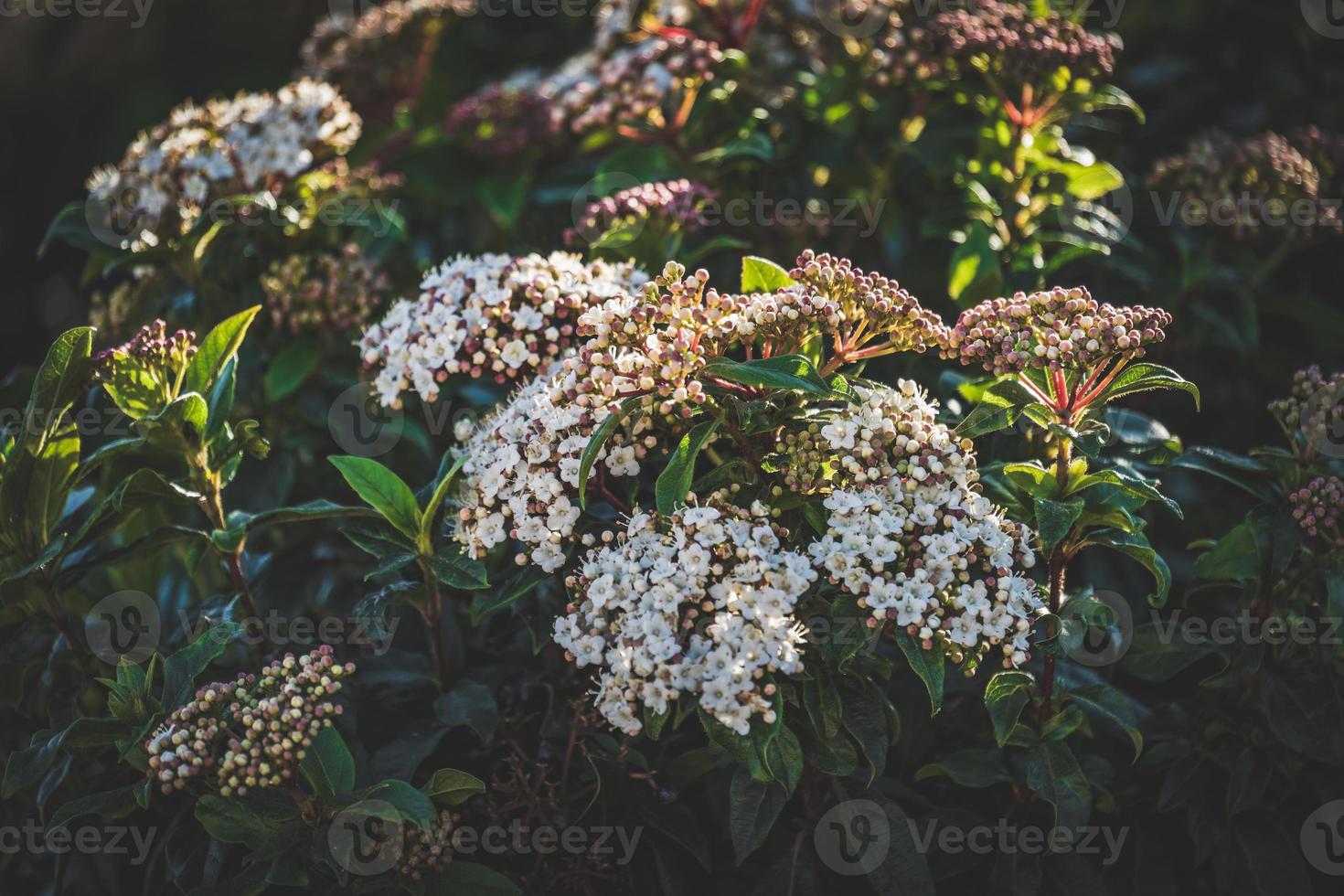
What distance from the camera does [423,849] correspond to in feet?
6.64

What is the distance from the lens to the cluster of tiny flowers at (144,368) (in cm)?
217

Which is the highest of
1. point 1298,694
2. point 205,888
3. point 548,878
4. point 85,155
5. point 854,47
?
point 854,47

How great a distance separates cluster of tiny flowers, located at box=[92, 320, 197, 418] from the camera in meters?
2.17

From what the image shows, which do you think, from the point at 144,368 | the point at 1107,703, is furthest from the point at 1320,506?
the point at 144,368

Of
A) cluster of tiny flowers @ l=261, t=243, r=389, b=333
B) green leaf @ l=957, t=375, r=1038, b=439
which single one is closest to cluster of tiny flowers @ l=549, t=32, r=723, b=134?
cluster of tiny flowers @ l=261, t=243, r=389, b=333

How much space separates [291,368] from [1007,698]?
184 centimetres

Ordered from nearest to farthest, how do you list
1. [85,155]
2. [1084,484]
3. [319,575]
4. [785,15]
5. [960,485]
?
1. [960,485]
2. [1084,484]
3. [319,575]
4. [785,15]
5. [85,155]

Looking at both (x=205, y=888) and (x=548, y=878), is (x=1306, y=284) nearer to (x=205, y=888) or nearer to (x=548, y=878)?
(x=548, y=878)

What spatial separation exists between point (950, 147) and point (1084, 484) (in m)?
1.36

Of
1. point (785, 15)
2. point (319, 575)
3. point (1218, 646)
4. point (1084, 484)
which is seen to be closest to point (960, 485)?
point (1084, 484)

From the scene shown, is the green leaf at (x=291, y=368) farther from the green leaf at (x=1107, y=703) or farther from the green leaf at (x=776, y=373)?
the green leaf at (x=1107, y=703)

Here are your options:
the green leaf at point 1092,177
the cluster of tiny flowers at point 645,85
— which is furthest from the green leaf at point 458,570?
the green leaf at point 1092,177

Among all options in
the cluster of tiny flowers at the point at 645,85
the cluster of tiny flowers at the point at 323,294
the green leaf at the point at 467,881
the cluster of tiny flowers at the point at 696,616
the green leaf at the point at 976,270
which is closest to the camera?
the cluster of tiny flowers at the point at 696,616

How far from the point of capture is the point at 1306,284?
3518 millimetres
